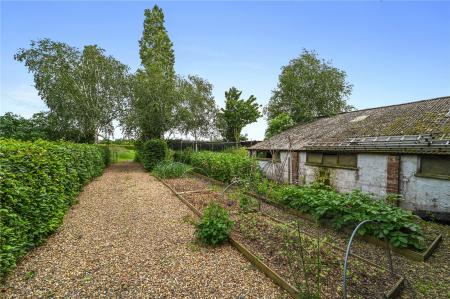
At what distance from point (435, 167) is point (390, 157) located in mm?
1169

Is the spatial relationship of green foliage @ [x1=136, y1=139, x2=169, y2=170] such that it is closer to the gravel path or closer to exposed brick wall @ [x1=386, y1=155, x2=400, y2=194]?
the gravel path

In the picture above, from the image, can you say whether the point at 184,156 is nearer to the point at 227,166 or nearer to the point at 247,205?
the point at 227,166

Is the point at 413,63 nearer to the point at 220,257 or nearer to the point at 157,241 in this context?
the point at 220,257

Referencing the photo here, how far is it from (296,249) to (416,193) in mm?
5534

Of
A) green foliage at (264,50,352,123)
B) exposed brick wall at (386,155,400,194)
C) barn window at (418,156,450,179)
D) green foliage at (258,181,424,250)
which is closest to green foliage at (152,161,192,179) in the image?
green foliage at (258,181,424,250)

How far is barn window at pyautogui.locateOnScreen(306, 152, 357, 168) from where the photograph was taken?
8.71 m

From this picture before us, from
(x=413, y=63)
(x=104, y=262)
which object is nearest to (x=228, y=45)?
(x=413, y=63)

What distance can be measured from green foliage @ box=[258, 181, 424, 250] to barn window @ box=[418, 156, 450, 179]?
1.96 meters

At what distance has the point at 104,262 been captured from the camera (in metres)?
3.69

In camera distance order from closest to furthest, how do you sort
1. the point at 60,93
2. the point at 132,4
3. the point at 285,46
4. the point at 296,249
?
the point at 296,249
the point at 132,4
the point at 285,46
the point at 60,93

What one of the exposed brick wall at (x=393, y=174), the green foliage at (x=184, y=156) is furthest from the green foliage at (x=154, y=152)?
the exposed brick wall at (x=393, y=174)

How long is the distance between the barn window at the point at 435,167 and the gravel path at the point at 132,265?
666 centimetres

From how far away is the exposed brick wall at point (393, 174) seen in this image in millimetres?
7066

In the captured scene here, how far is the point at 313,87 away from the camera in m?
21.5
